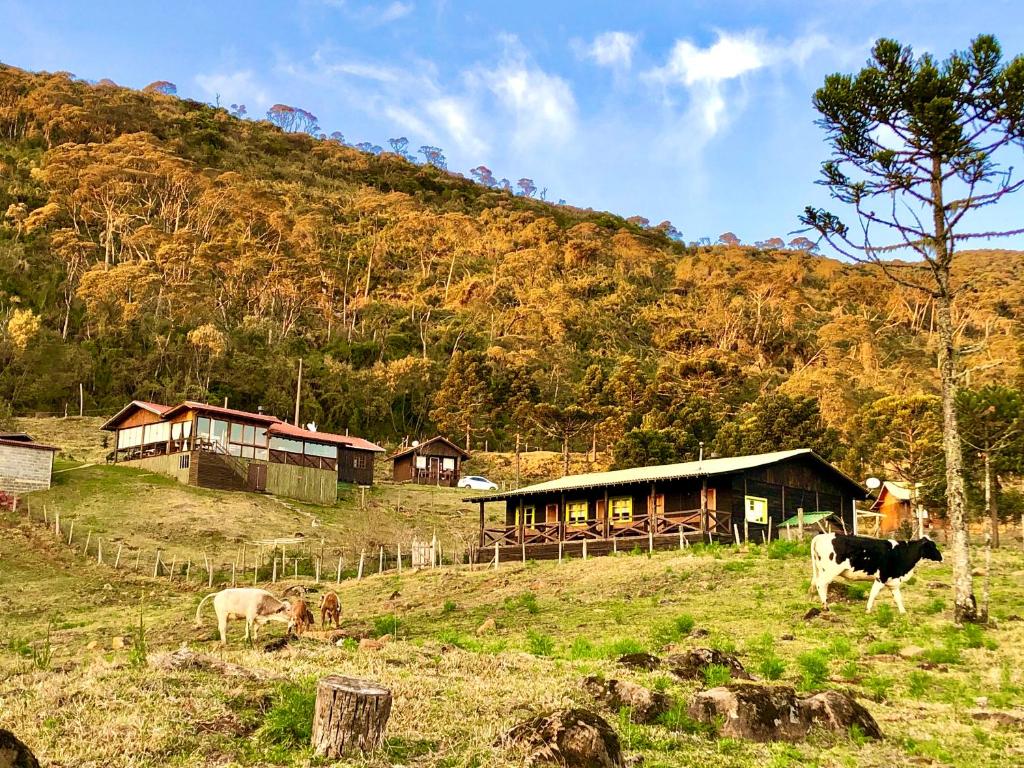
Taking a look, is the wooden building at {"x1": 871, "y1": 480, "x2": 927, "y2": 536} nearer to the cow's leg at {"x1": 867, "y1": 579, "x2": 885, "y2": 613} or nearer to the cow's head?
the cow's head

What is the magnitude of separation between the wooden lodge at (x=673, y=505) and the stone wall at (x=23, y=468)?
25.0 meters

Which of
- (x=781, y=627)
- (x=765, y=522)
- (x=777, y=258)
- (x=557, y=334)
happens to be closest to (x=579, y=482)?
(x=765, y=522)

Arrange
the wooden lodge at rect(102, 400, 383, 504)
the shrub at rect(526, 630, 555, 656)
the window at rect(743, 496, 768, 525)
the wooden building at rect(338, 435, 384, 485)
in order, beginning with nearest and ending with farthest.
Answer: the shrub at rect(526, 630, 555, 656)
the window at rect(743, 496, 768, 525)
the wooden lodge at rect(102, 400, 383, 504)
the wooden building at rect(338, 435, 384, 485)

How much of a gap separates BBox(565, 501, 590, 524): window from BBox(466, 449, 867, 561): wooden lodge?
1.8 inches

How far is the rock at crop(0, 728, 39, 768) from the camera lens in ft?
23.2

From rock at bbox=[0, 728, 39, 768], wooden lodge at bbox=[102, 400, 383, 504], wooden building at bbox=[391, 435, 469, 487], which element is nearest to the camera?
rock at bbox=[0, 728, 39, 768]

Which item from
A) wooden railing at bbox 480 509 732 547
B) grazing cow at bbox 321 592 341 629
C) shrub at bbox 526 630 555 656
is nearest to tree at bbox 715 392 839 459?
wooden railing at bbox 480 509 732 547

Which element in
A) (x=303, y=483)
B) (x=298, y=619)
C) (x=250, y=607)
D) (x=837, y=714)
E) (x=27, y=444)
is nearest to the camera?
(x=837, y=714)

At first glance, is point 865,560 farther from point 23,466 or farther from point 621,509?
point 23,466

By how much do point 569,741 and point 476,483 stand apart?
6266 centimetres

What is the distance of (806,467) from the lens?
41062 millimetres

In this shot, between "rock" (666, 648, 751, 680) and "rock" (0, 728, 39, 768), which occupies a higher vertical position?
"rock" (0, 728, 39, 768)

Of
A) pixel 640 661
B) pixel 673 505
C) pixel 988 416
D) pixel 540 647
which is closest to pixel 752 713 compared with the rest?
pixel 640 661

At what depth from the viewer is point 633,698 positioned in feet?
35.4
